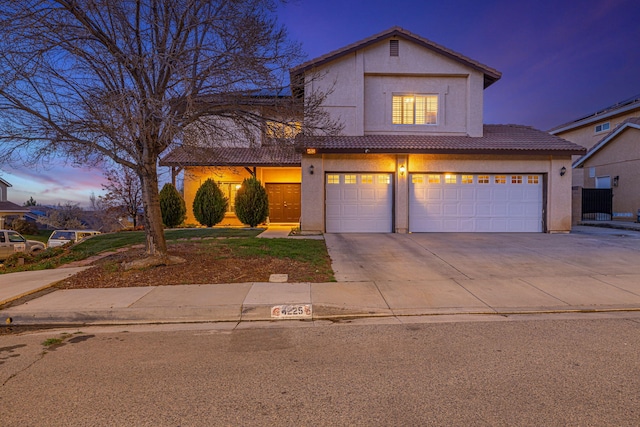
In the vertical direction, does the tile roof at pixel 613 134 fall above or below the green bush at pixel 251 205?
above

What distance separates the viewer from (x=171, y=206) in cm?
1700

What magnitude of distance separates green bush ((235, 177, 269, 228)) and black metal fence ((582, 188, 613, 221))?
17119 mm

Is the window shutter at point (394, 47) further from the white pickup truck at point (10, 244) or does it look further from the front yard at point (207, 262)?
the white pickup truck at point (10, 244)

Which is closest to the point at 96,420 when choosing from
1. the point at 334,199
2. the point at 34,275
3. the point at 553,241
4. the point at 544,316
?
the point at 544,316

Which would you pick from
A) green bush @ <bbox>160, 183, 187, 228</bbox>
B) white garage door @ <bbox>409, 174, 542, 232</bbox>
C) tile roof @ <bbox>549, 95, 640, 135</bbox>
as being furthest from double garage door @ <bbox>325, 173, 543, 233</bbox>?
tile roof @ <bbox>549, 95, 640, 135</bbox>

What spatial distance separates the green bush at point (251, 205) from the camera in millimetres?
16875

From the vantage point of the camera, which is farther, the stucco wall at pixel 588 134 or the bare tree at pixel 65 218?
the bare tree at pixel 65 218

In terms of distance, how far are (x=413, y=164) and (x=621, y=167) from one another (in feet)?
46.6

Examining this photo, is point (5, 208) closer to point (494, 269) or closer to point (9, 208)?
point (9, 208)

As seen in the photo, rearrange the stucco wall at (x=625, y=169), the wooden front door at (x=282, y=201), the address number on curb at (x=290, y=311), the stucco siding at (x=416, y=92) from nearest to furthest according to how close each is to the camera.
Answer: the address number on curb at (x=290, y=311)
the stucco siding at (x=416, y=92)
the stucco wall at (x=625, y=169)
the wooden front door at (x=282, y=201)

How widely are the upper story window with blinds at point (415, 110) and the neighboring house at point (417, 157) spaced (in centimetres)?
4

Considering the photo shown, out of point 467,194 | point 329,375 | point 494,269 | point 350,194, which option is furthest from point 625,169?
point 329,375

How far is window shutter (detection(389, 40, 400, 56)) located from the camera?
49.3ft

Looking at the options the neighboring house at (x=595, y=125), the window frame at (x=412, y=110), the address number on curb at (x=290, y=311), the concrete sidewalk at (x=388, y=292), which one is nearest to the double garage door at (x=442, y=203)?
the window frame at (x=412, y=110)
